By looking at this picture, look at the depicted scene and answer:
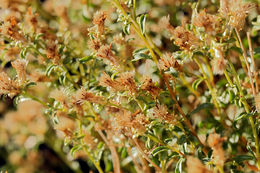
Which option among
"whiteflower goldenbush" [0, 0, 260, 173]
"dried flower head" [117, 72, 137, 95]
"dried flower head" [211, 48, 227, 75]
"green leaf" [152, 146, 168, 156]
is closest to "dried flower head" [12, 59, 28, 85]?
"whiteflower goldenbush" [0, 0, 260, 173]

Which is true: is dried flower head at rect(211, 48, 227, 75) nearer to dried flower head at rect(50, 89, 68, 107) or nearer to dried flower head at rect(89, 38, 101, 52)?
dried flower head at rect(89, 38, 101, 52)

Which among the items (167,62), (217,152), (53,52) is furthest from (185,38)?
(53,52)

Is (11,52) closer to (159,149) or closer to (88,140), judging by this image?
(88,140)

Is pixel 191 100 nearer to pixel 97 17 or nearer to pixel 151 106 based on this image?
pixel 151 106

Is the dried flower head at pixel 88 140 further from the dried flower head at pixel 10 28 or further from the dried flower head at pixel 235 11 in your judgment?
the dried flower head at pixel 235 11

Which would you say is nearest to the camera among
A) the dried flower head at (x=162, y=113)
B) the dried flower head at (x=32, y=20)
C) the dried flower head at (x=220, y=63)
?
the dried flower head at (x=220, y=63)

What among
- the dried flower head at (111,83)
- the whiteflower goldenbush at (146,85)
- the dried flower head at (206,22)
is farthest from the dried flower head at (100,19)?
the dried flower head at (206,22)

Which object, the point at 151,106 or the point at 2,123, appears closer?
the point at 151,106

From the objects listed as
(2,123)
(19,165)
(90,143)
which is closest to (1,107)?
(2,123)
